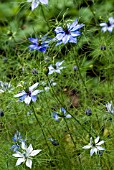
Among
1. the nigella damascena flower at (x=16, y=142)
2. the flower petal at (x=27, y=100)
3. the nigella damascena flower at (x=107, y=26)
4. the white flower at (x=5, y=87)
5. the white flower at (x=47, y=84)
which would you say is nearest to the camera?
the flower petal at (x=27, y=100)

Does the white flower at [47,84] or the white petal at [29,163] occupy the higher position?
the white flower at [47,84]

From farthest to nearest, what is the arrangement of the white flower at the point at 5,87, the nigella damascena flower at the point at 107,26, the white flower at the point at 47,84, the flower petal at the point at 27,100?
the nigella damascena flower at the point at 107,26 → the white flower at the point at 5,87 → the white flower at the point at 47,84 → the flower petal at the point at 27,100

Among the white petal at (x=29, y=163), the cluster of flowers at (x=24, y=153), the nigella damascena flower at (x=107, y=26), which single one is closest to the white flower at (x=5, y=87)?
the cluster of flowers at (x=24, y=153)

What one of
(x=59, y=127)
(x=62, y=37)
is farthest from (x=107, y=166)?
(x=62, y=37)

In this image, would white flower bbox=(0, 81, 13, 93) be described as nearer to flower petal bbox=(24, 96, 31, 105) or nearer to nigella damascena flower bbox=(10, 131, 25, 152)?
nigella damascena flower bbox=(10, 131, 25, 152)

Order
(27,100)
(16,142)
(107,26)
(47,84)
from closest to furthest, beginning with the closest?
1. (27,100)
2. (16,142)
3. (47,84)
4. (107,26)

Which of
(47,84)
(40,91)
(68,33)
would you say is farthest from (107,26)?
(40,91)

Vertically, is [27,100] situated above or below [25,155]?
above

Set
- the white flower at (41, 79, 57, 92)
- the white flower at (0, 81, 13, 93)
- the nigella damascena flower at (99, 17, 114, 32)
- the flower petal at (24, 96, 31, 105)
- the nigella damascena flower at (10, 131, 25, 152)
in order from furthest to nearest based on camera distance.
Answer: the nigella damascena flower at (99, 17, 114, 32) < the white flower at (0, 81, 13, 93) < the white flower at (41, 79, 57, 92) < the nigella damascena flower at (10, 131, 25, 152) < the flower petal at (24, 96, 31, 105)

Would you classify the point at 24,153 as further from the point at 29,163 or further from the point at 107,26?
the point at 107,26

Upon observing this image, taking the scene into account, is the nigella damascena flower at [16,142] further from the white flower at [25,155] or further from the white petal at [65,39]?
the white petal at [65,39]

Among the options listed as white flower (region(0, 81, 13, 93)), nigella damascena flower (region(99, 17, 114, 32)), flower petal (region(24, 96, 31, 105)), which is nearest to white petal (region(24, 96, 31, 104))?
flower petal (region(24, 96, 31, 105))

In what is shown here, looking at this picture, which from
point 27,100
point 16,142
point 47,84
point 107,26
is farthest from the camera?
point 107,26
